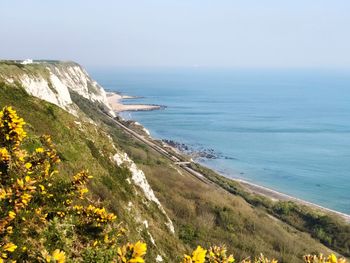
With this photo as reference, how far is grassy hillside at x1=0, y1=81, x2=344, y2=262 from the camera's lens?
23734 millimetres

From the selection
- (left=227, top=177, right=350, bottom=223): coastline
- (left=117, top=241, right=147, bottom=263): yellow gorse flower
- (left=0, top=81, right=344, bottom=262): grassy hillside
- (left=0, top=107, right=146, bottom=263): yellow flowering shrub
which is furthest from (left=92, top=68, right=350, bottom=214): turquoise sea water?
(left=117, top=241, right=147, bottom=263): yellow gorse flower

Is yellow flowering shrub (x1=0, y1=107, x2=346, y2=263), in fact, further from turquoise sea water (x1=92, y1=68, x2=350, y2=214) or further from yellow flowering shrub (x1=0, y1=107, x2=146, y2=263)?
turquoise sea water (x1=92, y1=68, x2=350, y2=214)

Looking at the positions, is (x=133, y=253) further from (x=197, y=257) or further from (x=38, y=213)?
(x=38, y=213)

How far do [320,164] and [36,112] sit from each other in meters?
102

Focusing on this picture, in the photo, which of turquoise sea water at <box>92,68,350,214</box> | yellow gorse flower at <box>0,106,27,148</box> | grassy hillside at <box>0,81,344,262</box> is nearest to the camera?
yellow gorse flower at <box>0,106,27,148</box>

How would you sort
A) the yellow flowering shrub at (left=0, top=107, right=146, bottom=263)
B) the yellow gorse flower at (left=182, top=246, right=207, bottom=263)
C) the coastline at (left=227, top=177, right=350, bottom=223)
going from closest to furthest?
the yellow gorse flower at (left=182, top=246, right=207, bottom=263) → the yellow flowering shrub at (left=0, top=107, right=146, bottom=263) → the coastline at (left=227, top=177, right=350, bottom=223)

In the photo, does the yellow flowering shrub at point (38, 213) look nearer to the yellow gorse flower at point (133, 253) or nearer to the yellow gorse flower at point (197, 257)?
the yellow gorse flower at point (133, 253)

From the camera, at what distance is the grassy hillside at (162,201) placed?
23.7m

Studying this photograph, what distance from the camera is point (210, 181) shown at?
80.4 m

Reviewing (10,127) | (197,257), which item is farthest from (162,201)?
(197,257)

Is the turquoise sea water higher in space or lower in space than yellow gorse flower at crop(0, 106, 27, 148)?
lower

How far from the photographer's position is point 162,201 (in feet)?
151

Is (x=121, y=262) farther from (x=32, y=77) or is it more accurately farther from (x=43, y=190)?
(x=32, y=77)

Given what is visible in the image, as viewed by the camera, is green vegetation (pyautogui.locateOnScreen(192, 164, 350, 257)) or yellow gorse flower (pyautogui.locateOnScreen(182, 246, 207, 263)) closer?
yellow gorse flower (pyautogui.locateOnScreen(182, 246, 207, 263))
